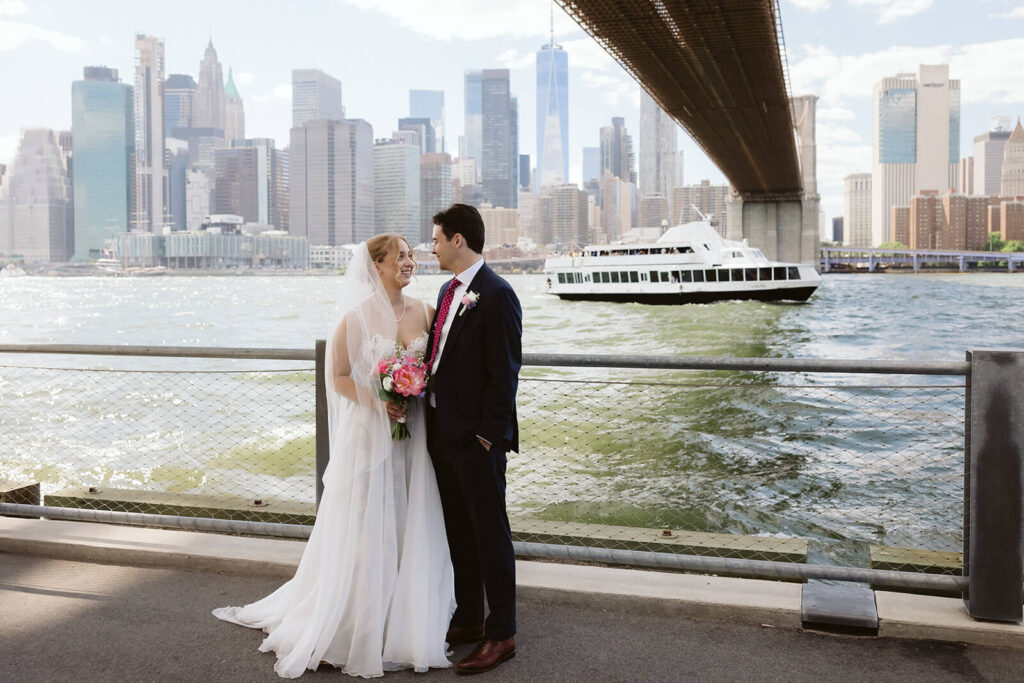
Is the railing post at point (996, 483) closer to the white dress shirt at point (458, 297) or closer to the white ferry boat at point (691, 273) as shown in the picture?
the white dress shirt at point (458, 297)

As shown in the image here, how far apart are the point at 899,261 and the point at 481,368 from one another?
143 meters

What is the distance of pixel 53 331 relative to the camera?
4741 centimetres

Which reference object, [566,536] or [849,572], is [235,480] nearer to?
[566,536]

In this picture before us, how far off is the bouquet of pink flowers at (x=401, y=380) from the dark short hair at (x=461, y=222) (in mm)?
484

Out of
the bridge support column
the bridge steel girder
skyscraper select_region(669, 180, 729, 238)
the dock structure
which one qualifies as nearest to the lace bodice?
the bridge steel girder

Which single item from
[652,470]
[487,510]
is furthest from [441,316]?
[652,470]

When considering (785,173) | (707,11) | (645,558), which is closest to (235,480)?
(645,558)

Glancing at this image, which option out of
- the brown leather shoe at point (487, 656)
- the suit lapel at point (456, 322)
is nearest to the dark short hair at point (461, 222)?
the suit lapel at point (456, 322)

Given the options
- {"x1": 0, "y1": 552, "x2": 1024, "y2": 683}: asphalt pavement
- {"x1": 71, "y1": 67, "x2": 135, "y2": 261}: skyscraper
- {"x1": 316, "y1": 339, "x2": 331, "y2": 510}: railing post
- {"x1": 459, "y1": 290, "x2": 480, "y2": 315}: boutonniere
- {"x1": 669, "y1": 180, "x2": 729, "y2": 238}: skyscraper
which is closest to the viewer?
{"x1": 0, "y1": 552, "x2": 1024, "y2": 683}: asphalt pavement

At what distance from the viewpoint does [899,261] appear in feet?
435

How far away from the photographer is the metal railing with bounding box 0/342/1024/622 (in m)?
3.92

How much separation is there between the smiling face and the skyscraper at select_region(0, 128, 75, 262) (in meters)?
181

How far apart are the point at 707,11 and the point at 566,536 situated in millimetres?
25228

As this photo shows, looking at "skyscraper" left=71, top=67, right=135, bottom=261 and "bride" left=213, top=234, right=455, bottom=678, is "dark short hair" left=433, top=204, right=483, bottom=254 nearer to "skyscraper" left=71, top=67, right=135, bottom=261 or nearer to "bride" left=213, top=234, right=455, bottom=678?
"bride" left=213, top=234, right=455, bottom=678
